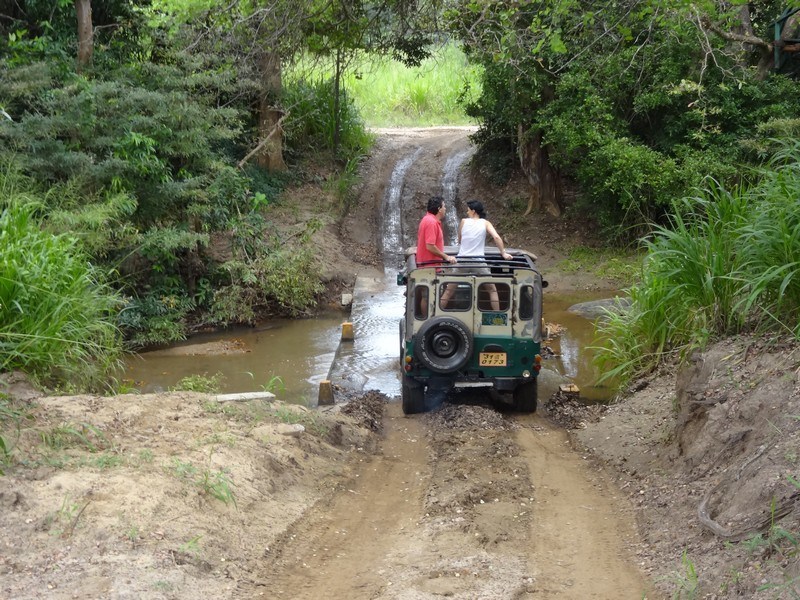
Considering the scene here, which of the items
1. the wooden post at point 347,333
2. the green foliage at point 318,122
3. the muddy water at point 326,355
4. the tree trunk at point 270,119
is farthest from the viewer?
the green foliage at point 318,122

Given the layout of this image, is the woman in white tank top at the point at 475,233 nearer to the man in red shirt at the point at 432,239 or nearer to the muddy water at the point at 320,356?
the man in red shirt at the point at 432,239

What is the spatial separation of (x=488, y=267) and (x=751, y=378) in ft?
12.4

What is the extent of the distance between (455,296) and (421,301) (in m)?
0.39

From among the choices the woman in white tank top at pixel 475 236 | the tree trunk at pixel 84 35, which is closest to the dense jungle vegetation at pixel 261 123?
the tree trunk at pixel 84 35

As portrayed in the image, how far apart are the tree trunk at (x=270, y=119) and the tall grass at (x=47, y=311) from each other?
1249cm

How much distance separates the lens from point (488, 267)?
10094 mm

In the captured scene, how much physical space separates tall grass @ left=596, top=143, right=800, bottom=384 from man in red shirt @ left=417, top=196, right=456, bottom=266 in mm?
2375

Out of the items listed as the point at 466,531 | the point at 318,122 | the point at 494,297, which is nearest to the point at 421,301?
the point at 494,297

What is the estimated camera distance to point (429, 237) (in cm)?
1055

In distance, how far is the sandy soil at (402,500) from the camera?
16.5ft

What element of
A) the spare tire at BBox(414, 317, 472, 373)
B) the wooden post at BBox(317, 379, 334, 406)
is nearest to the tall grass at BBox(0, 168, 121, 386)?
the wooden post at BBox(317, 379, 334, 406)

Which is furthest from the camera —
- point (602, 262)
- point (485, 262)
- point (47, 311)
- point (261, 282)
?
point (602, 262)

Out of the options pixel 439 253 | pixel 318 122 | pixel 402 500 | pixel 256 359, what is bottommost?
pixel 256 359

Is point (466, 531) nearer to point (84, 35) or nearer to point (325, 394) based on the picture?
point (325, 394)
